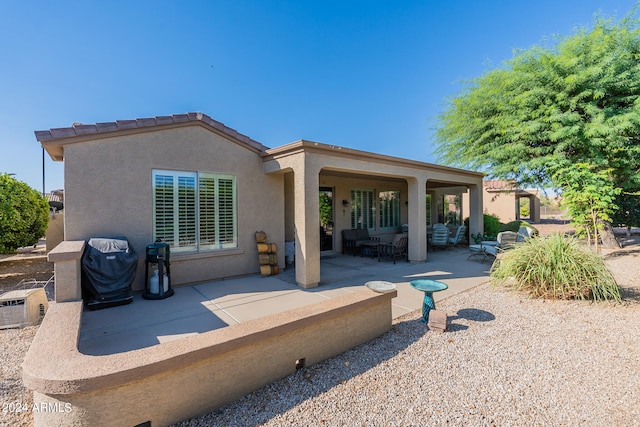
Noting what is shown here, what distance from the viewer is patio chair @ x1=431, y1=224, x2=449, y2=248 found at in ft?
38.3

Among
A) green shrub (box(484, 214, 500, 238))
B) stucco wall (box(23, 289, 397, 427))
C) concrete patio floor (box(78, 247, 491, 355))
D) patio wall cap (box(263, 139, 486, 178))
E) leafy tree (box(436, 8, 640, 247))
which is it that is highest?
leafy tree (box(436, 8, 640, 247))

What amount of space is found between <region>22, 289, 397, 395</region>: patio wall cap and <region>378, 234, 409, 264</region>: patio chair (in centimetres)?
647

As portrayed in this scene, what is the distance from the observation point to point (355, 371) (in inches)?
125

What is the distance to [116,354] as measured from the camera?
2299mm

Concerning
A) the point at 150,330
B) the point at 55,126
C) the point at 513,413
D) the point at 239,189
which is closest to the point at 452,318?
the point at 513,413

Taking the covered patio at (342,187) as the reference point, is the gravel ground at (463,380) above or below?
below

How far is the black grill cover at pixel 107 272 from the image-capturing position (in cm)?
494

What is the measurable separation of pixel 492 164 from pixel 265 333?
13014 mm

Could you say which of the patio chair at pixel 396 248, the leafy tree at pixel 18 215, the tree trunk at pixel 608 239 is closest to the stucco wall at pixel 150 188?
the patio chair at pixel 396 248

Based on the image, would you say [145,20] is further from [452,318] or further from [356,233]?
[452,318]

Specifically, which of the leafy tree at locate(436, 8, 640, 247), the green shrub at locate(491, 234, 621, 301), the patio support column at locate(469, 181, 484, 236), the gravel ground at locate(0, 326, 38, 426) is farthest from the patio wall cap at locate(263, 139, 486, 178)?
the gravel ground at locate(0, 326, 38, 426)

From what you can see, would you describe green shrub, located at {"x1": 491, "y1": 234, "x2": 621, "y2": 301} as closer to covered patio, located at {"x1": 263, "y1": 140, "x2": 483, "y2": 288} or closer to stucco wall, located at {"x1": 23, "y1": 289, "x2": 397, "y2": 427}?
covered patio, located at {"x1": 263, "y1": 140, "x2": 483, "y2": 288}

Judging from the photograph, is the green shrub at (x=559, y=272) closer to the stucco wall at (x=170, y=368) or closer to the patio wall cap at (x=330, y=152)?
the patio wall cap at (x=330, y=152)

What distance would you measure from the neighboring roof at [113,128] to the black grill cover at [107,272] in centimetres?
201
